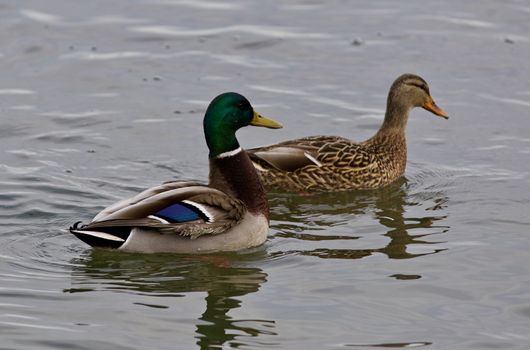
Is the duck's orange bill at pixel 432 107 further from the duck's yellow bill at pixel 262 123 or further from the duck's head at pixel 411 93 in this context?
the duck's yellow bill at pixel 262 123

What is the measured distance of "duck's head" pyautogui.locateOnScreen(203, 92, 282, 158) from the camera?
11062 mm

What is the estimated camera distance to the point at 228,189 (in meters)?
11.0

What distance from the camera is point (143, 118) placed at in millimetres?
14578

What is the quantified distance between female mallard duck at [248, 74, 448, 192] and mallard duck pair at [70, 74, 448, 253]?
0.01 metres

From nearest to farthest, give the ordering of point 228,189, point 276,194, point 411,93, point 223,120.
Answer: point 228,189
point 223,120
point 276,194
point 411,93

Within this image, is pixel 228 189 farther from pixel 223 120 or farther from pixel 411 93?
pixel 411 93

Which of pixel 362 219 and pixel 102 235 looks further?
pixel 362 219

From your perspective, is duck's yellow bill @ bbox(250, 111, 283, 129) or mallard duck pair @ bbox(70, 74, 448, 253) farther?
duck's yellow bill @ bbox(250, 111, 283, 129)

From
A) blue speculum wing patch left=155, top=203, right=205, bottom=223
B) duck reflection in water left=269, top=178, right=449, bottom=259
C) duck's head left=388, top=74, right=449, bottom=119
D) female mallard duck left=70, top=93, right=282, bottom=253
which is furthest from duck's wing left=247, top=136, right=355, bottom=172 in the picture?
blue speculum wing patch left=155, top=203, right=205, bottom=223

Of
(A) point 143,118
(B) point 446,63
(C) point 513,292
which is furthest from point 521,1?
(C) point 513,292

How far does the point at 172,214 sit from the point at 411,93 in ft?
14.6

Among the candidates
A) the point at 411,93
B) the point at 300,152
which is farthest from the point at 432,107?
the point at 300,152

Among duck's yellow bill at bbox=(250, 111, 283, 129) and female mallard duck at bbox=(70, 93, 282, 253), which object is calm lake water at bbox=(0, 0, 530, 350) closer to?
female mallard duck at bbox=(70, 93, 282, 253)

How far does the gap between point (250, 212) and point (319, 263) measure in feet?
2.66
